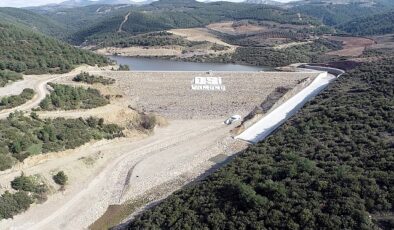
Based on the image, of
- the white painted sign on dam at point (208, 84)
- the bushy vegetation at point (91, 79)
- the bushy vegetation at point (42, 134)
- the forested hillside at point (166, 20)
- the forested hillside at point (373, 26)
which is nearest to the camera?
the bushy vegetation at point (42, 134)

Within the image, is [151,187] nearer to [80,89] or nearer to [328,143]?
[328,143]

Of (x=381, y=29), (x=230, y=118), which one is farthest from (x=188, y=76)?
(x=381, y=29)

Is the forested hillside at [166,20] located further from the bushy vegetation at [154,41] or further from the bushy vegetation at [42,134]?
the bushy vegetation at [42,134]

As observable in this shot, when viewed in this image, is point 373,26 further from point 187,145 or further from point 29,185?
point 29,185

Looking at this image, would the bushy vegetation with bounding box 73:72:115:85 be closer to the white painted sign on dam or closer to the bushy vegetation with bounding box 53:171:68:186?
the white painted sign on dam

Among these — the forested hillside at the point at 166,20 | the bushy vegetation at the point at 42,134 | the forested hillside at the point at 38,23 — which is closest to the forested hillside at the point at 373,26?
the forested hillside at the point at 166,20

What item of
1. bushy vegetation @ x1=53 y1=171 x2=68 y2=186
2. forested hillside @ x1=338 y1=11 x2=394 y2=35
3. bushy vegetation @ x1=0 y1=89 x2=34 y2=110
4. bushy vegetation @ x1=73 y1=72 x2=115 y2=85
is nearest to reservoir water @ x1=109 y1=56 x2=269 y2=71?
bushy vegetation @ x1=73 y1=72 x2=115 y2=85
